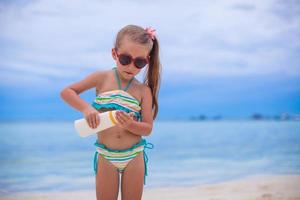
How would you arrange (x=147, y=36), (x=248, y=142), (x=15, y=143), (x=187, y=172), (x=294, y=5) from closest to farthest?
(x=147, y=36) → (x=294, y=5) → (x=187, y=172) → (x=15, y=143) → (x=248, y=142)

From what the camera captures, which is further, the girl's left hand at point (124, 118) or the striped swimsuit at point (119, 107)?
the striped swimsuit at point (119, 107)

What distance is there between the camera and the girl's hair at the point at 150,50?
149 cm

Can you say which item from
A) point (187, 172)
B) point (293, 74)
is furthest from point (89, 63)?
point (293, 74)

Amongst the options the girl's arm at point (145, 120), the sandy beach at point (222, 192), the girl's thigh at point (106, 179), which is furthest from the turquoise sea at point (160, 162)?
the girl's arm at point (145, 120)

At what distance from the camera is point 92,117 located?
1.40 meters

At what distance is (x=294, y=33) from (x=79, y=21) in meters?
1.98

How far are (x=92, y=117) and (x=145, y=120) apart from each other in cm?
20

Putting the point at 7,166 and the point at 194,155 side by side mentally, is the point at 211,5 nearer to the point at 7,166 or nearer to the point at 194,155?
the point at 194,155

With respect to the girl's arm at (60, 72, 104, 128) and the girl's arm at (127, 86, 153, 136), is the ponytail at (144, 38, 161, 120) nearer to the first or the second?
the girl's arm at (127, 86, 153, 136)

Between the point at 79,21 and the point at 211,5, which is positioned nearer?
the point at 211,5

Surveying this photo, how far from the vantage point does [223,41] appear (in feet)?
16.5

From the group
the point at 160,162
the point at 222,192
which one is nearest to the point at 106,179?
the point at 222,192

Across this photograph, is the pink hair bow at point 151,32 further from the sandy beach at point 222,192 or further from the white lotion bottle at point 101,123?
the sandy beach at point 222,192

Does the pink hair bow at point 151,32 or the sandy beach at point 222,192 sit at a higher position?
the pink hair bow at point 151,32
